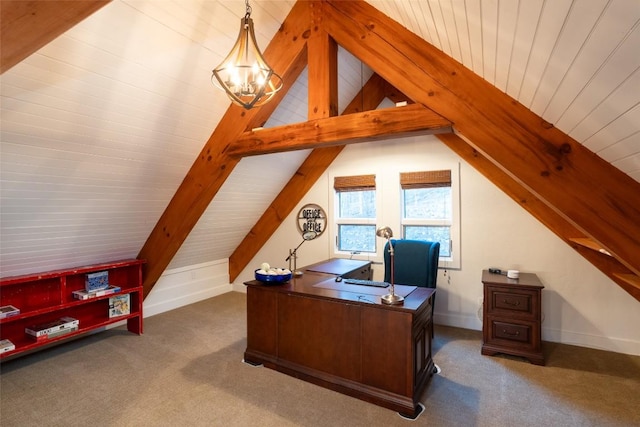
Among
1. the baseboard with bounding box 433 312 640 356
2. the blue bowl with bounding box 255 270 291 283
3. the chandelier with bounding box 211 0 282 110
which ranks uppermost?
the chandelier with bounding box 211 0 282 110

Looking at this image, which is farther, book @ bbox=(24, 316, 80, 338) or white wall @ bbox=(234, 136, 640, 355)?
white wall @ bbox=(234, 136, 640, 355)

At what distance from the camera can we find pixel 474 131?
6.51 feet

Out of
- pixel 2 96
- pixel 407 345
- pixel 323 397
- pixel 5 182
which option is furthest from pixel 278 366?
pixel 2 96

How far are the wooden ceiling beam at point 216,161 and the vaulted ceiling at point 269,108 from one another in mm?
16

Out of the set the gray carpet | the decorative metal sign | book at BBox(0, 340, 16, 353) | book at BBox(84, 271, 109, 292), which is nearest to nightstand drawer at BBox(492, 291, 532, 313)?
the gray carpet

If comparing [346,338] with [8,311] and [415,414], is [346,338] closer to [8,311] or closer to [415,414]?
[415,414]

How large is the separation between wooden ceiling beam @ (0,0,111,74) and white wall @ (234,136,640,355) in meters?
3.46

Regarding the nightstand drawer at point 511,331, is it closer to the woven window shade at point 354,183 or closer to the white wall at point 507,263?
the white wall at point 507,263

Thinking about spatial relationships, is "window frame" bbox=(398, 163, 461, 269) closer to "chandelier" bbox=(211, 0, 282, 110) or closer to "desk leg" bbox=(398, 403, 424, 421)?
"desk leg" bbox=(398, 403, 424, 421)

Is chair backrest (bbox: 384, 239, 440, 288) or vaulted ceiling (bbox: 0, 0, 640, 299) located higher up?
vaulted ceiling (bbox: 0, 0, 640, 299)

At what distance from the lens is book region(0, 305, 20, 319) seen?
2643mm

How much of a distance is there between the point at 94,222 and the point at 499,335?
13.0ft

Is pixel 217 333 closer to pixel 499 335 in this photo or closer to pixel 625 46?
pixel 499 335

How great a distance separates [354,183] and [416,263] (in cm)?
144
